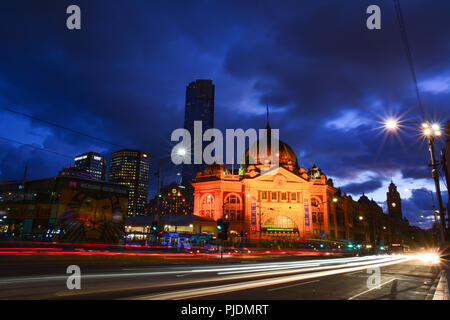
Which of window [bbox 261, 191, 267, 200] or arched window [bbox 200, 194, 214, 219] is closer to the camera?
arched window [bbox 200, 194, 214, 219]

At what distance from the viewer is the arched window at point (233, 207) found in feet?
253

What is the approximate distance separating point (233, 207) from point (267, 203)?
8823 mm

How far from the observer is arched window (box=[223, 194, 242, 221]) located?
7719 cm

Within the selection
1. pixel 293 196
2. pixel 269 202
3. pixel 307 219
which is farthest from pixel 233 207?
pixel 307 219

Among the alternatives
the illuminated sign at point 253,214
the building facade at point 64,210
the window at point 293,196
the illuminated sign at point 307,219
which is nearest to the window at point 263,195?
the illuminated sign at point 253,214

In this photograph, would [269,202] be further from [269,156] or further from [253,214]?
[269,156]

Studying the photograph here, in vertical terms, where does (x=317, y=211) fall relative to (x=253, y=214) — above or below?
above

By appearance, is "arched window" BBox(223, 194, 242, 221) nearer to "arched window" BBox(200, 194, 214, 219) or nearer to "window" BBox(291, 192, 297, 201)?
"arched window" BBox(200, 194, 214, 219)

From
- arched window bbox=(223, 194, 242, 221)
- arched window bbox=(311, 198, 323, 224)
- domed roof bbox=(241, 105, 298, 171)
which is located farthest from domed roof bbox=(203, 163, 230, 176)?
arched window bbox=(311, 198, 323, 224)

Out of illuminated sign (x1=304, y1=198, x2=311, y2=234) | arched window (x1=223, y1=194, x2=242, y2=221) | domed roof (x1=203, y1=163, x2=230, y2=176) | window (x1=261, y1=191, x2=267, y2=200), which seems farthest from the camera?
domed roof (x1=203, y1=163, x2=230, y2=176)

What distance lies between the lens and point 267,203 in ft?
260

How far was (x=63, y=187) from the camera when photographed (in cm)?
4834
